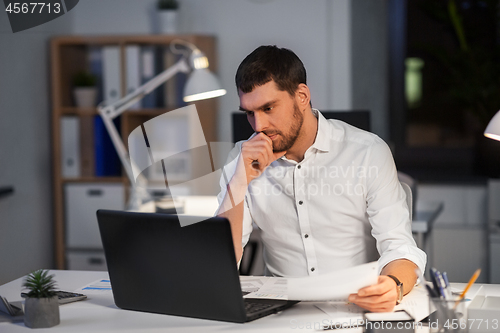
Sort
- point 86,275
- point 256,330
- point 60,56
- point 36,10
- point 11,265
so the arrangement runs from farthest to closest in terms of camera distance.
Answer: point 60,56
point 11,265
point 86,275
point 36,10
point 256,330

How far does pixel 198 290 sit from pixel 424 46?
8.95 ft

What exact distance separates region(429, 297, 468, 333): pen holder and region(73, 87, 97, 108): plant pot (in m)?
2.69

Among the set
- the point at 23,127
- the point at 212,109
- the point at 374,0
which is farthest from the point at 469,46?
the point at 23,127

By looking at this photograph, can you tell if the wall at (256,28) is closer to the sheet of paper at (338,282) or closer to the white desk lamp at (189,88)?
the white desk lamp at (189,88)

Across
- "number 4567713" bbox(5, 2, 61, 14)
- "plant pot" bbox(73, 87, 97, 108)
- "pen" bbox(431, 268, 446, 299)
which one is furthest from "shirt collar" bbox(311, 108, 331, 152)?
"plant pot" bbox(73, 87, 97, 108)

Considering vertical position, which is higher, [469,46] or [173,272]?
[469,46]

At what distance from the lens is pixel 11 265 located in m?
3.01

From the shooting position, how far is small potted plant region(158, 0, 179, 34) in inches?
132

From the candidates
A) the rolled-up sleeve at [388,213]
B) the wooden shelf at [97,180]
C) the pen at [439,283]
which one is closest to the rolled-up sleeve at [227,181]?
the rolled-up sleeve at [388,213]

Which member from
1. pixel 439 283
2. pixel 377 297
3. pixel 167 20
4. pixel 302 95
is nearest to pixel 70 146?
pixel 167 20

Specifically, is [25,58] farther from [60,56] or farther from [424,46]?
[424,46]

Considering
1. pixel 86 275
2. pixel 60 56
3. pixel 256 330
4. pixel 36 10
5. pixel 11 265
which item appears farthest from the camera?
pixel 60 56

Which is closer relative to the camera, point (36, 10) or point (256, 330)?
point (256, 330)

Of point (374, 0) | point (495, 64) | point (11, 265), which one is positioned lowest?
point (11, 265)
